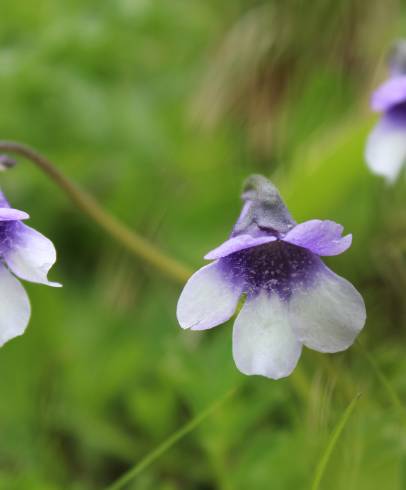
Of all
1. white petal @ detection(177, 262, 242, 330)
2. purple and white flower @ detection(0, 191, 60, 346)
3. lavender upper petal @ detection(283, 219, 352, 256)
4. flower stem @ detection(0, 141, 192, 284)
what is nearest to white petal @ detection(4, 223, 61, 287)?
purple and white flower @ detection(0, 191, 60, 346)

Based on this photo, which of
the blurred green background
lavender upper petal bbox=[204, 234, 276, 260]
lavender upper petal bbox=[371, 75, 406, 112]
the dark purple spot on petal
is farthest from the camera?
the blurred green background

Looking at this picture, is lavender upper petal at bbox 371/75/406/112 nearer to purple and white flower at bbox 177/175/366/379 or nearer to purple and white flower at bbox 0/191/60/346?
purple and white flower at bbox 177/175/366/379

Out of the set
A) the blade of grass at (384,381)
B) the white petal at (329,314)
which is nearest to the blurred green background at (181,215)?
the blade of grass at (384,381)

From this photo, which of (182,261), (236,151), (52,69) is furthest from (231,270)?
(236,151)

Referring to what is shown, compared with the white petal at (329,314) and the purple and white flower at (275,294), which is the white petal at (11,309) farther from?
the white petal at (329,314)

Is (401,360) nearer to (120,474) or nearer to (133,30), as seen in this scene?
(120,474)

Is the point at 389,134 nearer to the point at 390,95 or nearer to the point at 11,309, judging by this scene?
the point at 390,95

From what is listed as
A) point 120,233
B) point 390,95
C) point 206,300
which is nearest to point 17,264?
point 206,300
